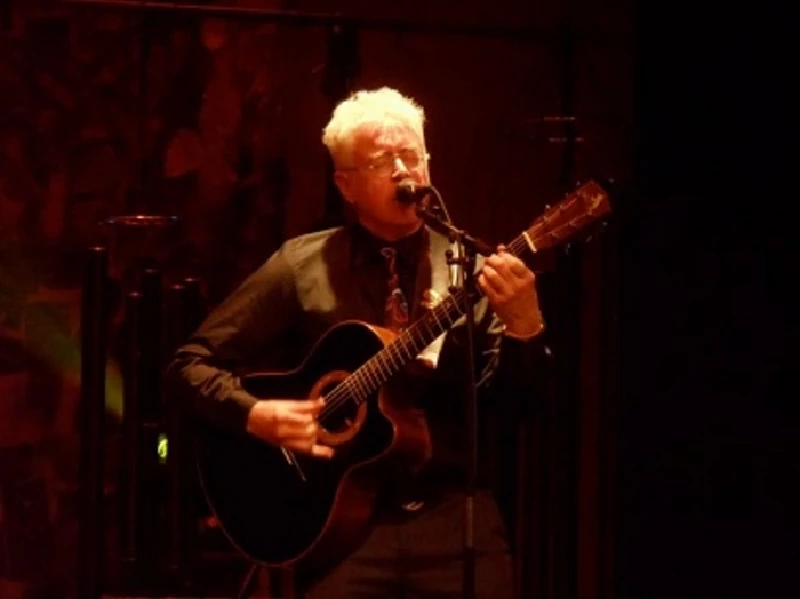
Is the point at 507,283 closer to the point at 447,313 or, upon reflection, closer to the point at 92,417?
the point at 447,313

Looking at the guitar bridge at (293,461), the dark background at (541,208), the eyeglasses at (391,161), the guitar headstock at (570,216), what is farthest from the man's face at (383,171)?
the dark background at (541,208)

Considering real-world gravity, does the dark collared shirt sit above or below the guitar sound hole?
above

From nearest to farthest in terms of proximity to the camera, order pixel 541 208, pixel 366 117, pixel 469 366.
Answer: pixel 469 366 < pixel 366 117 < pixel 541 208

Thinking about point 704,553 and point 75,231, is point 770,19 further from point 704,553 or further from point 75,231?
point 75,231

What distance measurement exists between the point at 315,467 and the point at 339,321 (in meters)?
0.32

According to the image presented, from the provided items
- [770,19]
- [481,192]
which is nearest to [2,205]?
[481,192]

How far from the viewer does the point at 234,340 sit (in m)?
2.82

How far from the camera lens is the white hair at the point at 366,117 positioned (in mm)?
2744

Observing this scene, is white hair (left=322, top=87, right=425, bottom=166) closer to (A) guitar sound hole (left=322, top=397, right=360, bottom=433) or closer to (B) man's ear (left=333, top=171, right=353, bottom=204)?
(B) man's ear (left=333, top=171, right=353, bottom=204)

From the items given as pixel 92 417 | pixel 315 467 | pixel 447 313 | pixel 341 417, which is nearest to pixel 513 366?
pixel 447 313

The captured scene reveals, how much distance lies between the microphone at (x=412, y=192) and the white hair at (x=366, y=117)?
44 centimetres

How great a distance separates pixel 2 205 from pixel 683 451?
2.17m

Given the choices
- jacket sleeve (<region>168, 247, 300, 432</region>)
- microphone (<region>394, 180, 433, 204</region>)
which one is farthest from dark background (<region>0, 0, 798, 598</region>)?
microphone (<region>394, 180, 433, 204</region>)

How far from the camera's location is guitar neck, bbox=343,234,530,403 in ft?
8.21
